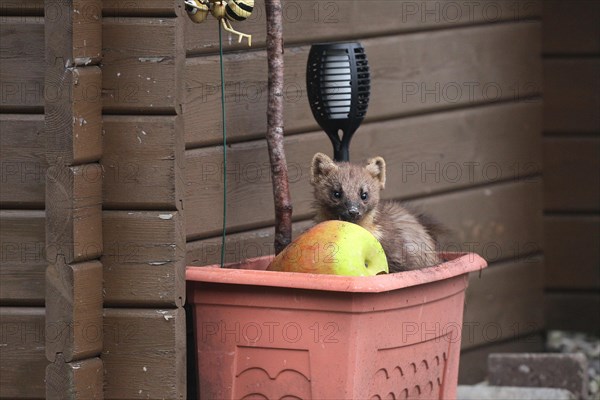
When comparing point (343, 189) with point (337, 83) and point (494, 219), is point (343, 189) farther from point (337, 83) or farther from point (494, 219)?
point (494, 219)

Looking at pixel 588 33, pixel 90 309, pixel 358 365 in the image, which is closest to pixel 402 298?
pixel 358 365

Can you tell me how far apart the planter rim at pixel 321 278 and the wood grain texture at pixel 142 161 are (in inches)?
9.6

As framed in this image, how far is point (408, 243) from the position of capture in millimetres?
3658

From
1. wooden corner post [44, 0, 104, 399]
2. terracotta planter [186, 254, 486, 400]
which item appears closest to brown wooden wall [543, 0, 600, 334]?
terracotta planter [186, 254, 486, 400]

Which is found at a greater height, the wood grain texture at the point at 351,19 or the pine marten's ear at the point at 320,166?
the wood grain texture at the point at 351,19

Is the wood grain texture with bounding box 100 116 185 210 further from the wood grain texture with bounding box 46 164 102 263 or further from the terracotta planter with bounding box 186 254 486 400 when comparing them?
the terracotta planter with bounding box 186 254 486 400

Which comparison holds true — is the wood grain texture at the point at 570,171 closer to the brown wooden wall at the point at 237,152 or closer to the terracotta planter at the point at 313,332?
the brown wooden wall at the point at 237,152

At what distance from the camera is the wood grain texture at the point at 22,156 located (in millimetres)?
3240

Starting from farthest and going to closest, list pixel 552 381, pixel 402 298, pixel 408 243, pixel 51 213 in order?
pixel 552 381, pixel 408 243, pixel 402 298, pixel 51 213

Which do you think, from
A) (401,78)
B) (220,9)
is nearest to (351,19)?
(401,78)

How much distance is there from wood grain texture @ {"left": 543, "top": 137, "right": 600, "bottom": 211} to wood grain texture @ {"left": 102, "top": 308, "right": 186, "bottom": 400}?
8.77 ft

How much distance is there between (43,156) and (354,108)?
37.9 inches

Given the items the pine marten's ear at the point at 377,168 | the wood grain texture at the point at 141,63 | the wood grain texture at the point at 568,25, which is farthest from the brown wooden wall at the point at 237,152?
the pine marten's ear at the point at 377,168

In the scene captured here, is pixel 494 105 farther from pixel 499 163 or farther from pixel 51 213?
pixel 51 213
